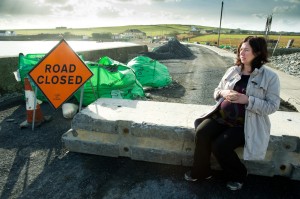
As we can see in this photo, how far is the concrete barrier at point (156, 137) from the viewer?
3166 millimetres

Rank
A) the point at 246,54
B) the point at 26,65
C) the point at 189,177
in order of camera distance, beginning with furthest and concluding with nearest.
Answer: the point at 26,65, the point at 189,177, the point at 246,54

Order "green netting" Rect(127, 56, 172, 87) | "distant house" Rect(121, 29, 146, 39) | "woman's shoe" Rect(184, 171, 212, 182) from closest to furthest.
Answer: "woman's shoe" Rect(184, 171, 212, 182), "green netting" Rect(127, 56, 172, 87), "distant house" Rect(121, 29, 146, 39)

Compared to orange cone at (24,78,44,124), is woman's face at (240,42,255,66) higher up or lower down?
higher up

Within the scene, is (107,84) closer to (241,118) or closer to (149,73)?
(149,73)

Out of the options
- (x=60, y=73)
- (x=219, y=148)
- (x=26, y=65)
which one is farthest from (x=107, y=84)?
(x=219, y=148)

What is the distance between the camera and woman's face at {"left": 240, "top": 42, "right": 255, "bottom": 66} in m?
2.96

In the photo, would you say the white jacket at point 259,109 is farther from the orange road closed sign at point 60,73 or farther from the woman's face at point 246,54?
the orange road closed sign at point 60,73

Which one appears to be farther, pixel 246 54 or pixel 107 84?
pixel 107 84

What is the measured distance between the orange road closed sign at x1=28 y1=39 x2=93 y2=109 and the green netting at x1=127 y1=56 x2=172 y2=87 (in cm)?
387

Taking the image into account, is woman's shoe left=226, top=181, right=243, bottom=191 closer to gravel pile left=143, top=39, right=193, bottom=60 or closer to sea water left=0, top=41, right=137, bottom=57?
sea water left=0, top=41, right=137, bottom=57

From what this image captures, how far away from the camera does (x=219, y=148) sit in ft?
9.55

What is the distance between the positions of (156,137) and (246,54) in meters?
1.70

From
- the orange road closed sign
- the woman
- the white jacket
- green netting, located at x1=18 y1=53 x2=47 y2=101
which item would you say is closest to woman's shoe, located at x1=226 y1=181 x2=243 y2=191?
the woman

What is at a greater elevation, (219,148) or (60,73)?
(60,73)
